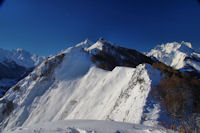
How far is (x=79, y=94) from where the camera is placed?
24.2m

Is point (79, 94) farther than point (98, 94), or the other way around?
point (79, 94)

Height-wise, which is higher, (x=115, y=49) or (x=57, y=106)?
(x=115, y=49)

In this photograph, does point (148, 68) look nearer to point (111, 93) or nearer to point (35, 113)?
point (111, 93)

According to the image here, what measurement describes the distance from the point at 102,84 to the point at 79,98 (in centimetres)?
506

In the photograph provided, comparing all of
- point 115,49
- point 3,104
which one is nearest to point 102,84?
point 3,104

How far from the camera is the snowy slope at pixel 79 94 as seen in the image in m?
13.1

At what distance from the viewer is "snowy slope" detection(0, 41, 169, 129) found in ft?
42.8

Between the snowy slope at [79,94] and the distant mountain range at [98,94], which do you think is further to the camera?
the snowy slope at [79,94]

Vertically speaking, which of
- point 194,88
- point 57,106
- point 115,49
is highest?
point 115,49

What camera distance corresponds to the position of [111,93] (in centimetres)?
1945

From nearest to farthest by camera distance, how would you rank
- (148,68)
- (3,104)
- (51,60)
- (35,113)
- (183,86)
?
(183,86)
(148,68)
(35,113)
(3,104)
(51,60)

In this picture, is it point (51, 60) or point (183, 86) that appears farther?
point (51, 60)

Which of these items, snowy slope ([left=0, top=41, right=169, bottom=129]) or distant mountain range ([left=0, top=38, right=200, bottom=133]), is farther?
snowy slope ([left=0, top=41, right=169, bottom=129])

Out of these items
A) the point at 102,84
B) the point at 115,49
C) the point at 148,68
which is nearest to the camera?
the point at 148,68
